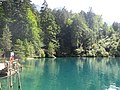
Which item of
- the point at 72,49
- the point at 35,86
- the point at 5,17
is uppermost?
the point at 5,17

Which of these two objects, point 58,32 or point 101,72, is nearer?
point 101,72

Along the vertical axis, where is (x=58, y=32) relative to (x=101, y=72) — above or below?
above

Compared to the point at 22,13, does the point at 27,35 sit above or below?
below

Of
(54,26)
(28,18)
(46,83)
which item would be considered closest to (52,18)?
(54,26)

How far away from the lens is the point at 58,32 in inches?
4294

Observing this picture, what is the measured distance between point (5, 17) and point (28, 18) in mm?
6489

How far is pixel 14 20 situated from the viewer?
76.4 metres

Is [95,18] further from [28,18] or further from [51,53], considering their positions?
[28,18]

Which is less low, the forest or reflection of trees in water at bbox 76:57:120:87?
the forest

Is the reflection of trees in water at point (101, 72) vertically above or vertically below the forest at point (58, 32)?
below

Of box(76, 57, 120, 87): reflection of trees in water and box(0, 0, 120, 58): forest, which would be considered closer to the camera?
box(76, 57, 120, 87): reflection of trees in water

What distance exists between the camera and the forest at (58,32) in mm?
77156

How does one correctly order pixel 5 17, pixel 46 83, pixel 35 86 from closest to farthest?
1. pixel 35 86
2. pixel 46 83
3. pixel 5 17

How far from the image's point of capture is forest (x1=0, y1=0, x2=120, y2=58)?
77.2m
